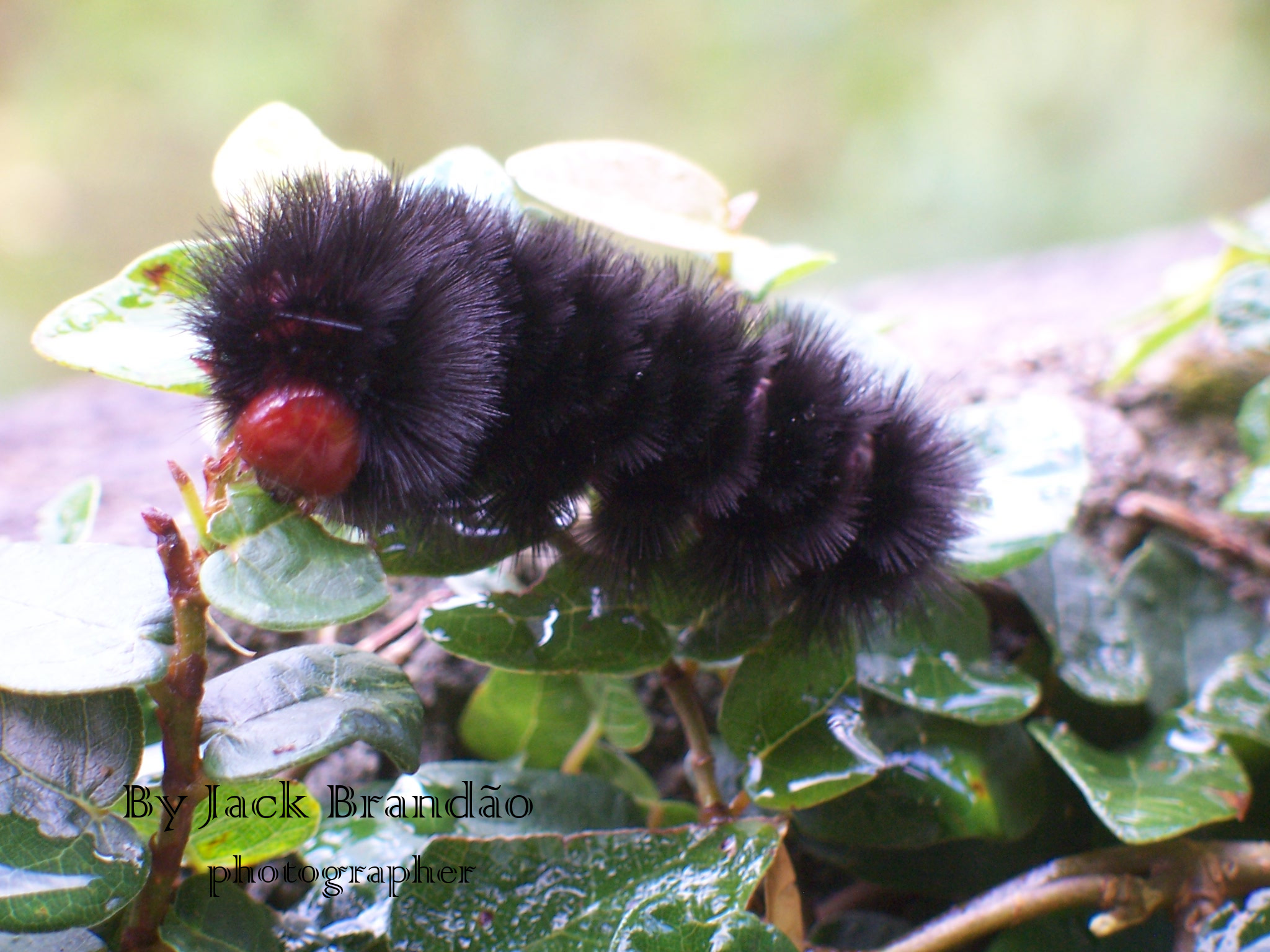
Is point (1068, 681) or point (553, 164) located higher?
point (553, 164)

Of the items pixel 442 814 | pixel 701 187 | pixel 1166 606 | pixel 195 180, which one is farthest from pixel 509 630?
pixel 195 180

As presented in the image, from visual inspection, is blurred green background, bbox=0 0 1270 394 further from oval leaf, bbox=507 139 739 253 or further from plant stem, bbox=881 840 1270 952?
plant stem, bbox=881 840 1270 952

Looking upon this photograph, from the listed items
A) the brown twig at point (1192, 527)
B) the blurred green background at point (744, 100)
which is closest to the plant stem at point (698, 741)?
the brown twig at point (1192, 527)

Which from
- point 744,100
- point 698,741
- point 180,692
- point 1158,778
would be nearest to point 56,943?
point 180,692

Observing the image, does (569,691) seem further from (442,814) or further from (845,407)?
(845,407)

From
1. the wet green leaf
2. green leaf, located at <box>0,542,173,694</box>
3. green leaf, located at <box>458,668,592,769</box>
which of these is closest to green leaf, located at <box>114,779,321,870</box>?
green leaf, located at <box>0,542,173,694</box>

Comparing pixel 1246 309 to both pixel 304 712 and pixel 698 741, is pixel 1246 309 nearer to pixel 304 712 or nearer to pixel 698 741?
pixel 698 741
